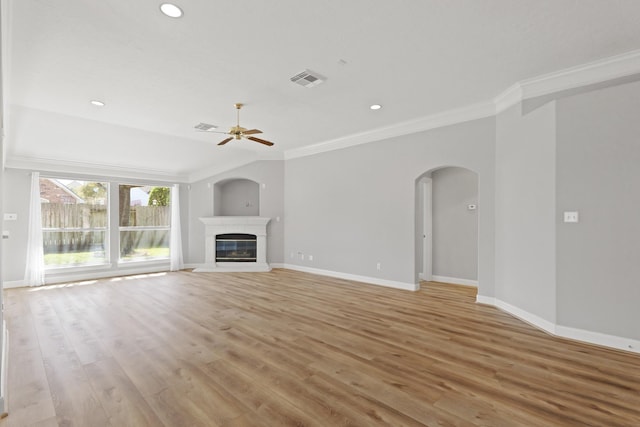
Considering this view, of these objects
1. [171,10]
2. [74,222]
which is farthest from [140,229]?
[171,10]

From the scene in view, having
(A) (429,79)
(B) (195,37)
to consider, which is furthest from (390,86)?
(B) (195,37)

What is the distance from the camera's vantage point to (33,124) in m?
4.84

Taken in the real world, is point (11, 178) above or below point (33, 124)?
below

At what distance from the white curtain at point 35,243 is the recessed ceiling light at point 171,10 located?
5648 millimetres

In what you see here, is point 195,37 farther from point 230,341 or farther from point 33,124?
point 33,124

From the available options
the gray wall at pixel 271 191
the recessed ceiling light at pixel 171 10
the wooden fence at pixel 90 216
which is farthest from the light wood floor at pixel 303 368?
the gray wall at pixel 271 191

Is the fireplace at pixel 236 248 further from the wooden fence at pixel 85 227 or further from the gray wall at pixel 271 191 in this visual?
the wooden fence at pixel 85 227

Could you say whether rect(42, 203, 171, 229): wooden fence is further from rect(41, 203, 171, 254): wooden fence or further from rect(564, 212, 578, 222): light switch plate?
rect(564, 212, 578, 222): light switch plate

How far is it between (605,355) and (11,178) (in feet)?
30.8

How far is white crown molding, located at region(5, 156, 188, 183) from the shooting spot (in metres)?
5.95

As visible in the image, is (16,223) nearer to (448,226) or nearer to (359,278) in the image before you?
(359,278)

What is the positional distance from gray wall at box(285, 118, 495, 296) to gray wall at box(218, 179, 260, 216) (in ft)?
4.43

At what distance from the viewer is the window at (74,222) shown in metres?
6.34

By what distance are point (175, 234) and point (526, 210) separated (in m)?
7.54
